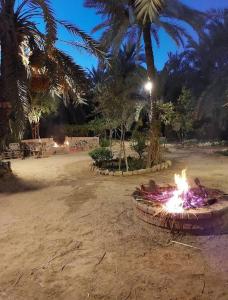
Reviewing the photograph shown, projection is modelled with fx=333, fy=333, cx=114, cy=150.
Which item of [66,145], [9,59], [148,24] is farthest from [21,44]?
[66,145]

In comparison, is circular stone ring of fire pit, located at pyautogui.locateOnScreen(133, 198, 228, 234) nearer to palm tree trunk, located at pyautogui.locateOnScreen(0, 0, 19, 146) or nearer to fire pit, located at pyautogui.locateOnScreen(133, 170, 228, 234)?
fire pit, located at pyautogui.locateOnScreen(133, 170, 228, 234)

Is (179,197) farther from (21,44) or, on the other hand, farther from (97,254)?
(21,44)

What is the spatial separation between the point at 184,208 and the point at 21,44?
693 cm

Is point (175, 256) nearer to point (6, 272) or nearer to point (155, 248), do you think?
point (155, 248)

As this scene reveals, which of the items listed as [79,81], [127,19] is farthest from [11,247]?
[127,19]

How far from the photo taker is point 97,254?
4.83 m

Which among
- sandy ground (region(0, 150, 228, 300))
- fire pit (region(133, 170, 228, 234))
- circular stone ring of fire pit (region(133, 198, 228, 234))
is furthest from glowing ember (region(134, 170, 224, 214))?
sandy ground (region(0, 150, 228, 300))

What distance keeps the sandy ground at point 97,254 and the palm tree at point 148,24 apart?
519 cm

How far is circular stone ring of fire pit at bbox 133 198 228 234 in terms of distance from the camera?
17.6 ft

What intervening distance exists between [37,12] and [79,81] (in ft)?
7.08

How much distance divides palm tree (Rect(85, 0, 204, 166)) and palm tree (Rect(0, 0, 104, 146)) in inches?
111

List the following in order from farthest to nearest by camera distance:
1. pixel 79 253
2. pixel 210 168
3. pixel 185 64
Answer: pixel 185 64 → pixel 210 168 → pixel 79 253

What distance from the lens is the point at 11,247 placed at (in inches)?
206

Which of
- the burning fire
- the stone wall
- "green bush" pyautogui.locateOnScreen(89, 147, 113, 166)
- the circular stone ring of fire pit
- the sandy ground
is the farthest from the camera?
the stone wall
